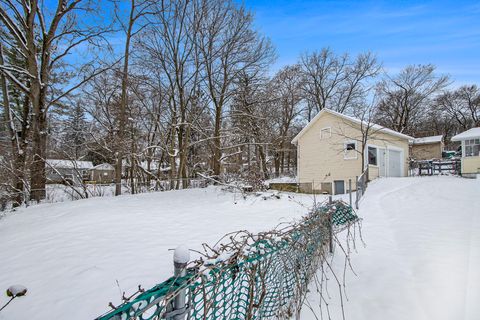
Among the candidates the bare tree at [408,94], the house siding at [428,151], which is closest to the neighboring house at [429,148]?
the house siding at [428,151]

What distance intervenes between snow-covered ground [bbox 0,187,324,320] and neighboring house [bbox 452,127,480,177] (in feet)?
42.4

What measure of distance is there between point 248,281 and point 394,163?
1788 centimetres

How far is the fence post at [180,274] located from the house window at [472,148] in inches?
772

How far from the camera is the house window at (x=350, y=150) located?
1483cm

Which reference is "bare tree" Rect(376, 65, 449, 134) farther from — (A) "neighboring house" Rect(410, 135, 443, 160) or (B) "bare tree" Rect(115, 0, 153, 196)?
(B) "bare tree" Rect(115, 0, 153, 196)

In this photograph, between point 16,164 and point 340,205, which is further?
point 16,164

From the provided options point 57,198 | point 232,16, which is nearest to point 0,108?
point 57,198

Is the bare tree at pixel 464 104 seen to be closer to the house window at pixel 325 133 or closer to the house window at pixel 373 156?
the house window at pixel 373 156

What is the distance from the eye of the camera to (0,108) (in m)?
13.4

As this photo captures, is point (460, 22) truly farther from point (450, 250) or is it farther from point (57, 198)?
point (57, 198)

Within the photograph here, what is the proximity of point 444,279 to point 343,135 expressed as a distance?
1305cm

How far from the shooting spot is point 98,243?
15.1 ft

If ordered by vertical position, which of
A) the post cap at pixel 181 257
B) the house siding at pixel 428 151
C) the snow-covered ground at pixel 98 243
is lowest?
the snow-covered ground at pixel 98 243

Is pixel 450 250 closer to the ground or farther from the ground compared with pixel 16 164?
closer to the ground
